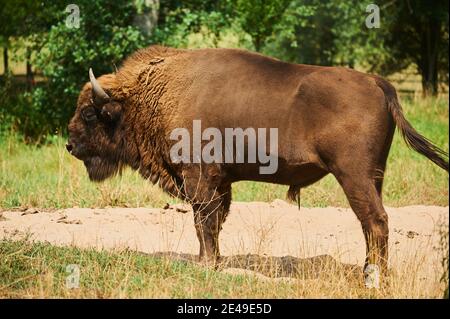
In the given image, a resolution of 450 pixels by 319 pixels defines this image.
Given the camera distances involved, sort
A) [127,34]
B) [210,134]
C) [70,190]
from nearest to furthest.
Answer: [210,134], [70,190], [127,34]

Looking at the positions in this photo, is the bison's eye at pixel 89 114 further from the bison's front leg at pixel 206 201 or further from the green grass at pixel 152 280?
the green grass at pixel 152 280

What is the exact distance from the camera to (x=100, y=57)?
15109 millimetres

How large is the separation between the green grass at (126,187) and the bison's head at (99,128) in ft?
6.34

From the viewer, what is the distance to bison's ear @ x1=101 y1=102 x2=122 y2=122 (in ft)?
24.7

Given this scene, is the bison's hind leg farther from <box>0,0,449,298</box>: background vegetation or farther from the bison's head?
the bison's head

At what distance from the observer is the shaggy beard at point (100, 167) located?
25.7 feet

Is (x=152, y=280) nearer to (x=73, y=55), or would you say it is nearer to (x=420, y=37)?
(x=73, y=55)

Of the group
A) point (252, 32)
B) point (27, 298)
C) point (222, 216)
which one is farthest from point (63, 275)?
point (252, 32)

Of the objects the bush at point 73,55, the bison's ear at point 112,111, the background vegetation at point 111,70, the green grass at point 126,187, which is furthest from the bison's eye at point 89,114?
the bush at point 73,55

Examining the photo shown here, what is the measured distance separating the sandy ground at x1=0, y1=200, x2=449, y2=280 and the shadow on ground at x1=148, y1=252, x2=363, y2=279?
0.17 m

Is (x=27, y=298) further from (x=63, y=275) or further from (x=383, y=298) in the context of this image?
(x=383, y=298)

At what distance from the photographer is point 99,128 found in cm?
771

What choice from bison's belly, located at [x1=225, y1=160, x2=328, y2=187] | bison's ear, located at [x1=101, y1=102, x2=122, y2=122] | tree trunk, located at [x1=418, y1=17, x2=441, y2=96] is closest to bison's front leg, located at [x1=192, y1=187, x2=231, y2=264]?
bison's belly, located at [x1=225, y1=160, x2=328, y2=187]

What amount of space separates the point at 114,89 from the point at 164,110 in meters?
0.68
